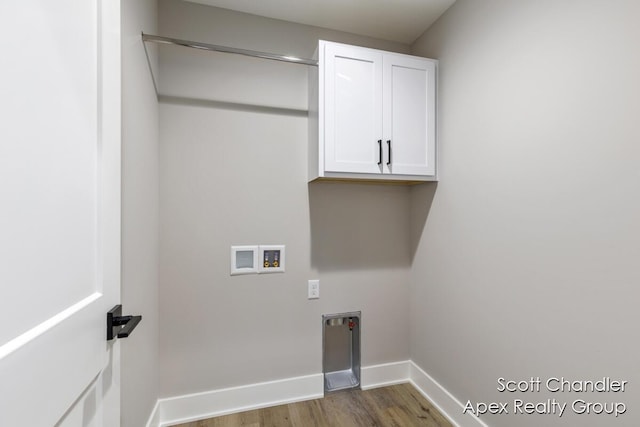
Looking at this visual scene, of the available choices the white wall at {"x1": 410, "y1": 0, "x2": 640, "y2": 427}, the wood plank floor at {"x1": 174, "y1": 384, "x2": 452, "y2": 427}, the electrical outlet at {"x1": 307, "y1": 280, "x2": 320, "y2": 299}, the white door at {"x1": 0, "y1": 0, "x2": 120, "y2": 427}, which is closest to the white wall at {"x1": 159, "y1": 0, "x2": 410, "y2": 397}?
the electrical outlet at {"x1": 307, "y1": 280, "x2": 320, "y2": 299}

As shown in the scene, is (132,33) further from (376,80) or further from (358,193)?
(358,193)

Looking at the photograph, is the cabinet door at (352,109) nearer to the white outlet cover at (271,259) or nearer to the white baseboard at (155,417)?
the white outlet cover at (271,259)

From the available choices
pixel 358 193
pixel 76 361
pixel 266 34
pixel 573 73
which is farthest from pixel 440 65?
pixel 76 361

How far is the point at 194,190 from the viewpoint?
5.52 feet

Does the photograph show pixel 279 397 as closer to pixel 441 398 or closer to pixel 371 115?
pixel 441 398

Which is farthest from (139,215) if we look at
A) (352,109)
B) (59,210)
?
(352,109)

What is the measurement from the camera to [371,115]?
1656mm

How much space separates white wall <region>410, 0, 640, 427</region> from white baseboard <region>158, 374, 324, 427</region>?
2.89 ft

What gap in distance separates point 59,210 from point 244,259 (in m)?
1.23

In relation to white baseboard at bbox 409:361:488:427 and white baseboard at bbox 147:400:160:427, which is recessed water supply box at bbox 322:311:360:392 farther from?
white baseboard at bbox 147:400:160:427

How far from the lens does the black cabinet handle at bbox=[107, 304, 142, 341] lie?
782mm

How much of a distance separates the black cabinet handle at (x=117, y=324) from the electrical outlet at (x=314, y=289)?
1183mm

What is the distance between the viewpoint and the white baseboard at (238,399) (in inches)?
64.7

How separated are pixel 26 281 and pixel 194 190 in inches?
48.6
